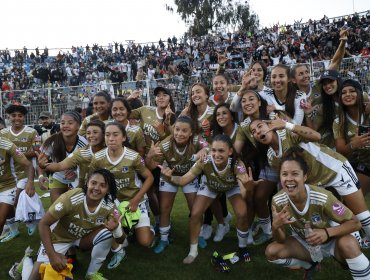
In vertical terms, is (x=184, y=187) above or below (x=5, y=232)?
above

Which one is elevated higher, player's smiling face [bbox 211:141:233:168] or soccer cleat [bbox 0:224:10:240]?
player's smiling face [bbox 211:141:233:168]

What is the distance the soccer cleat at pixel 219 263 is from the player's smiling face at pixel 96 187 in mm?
1599

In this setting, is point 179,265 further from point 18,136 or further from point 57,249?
point 18,136

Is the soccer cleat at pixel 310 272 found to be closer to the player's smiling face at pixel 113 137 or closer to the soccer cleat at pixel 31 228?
the player's smiling face at pixel 113 137

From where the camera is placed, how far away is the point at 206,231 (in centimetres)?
601

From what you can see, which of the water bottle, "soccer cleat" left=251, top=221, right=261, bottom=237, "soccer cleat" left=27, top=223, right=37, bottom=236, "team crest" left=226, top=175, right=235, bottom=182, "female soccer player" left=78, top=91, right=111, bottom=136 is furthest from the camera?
"female soccer player" left=78, top=91, right=111, bottom=136

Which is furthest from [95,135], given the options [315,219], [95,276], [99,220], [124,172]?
[315,219]

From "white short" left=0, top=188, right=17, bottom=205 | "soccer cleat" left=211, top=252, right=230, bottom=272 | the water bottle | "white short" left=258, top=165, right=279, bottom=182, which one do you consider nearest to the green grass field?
"soccer cleat" left=211, top=252, right=230, bottom=272

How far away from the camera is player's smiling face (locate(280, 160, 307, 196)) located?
3915 millimetres

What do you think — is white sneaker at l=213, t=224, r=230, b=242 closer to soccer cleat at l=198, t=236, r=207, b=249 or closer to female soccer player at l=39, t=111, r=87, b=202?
soccer cleat at l=198, t=236, r=207, b=249

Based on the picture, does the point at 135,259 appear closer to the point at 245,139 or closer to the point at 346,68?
the point at 245,139

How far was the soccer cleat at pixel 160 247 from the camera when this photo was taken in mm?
5527

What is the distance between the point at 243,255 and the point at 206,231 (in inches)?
39.2

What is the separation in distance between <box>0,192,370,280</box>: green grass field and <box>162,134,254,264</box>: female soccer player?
22 centimetres
